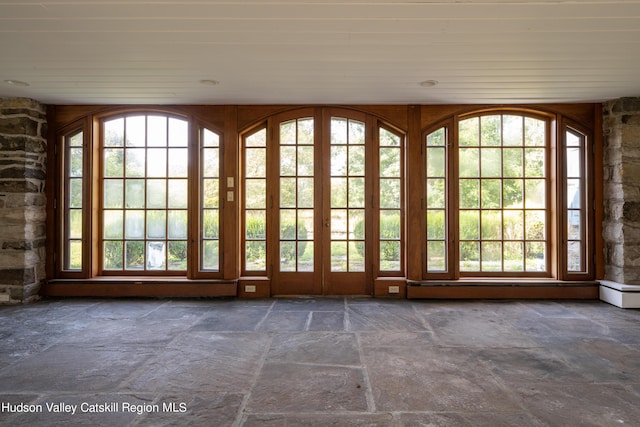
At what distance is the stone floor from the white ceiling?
Answer: 2.49m

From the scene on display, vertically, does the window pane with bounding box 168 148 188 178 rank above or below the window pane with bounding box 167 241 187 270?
above

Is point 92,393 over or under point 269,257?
under

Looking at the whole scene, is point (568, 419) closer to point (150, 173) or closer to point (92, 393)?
point (92, 393)

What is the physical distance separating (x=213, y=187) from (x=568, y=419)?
4332 mm

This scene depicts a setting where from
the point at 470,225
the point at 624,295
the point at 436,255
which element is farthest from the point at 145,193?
the point at 624,295

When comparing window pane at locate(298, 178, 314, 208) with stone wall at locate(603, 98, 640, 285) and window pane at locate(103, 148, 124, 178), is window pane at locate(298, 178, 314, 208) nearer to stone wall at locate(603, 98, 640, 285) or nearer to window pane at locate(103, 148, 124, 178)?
window pane at locate(103, 148, 124, 178)

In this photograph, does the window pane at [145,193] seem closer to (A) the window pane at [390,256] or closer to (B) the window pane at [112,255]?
(B) the window pane at [112,255]

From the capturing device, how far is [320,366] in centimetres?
274

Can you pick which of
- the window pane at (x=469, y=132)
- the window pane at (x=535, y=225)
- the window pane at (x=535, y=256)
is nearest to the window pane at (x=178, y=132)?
the window pane at (x=469, y=132)

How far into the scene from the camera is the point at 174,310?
426cm

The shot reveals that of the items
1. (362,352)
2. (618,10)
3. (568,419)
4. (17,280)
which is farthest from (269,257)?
(618,10)

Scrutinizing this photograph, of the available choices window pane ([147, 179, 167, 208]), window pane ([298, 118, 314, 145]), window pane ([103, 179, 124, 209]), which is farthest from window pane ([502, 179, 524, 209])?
window pane ([103, 179, 124, 209])

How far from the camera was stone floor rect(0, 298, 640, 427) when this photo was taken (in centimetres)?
213

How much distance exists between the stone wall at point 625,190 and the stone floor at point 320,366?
1.99 ft
